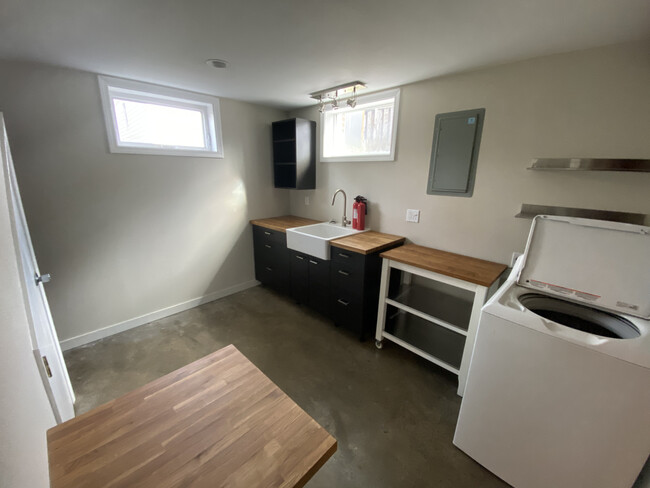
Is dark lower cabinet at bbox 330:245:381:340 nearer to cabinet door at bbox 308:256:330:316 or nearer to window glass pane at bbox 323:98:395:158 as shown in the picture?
cabinet door at bbox 308:256:330:316

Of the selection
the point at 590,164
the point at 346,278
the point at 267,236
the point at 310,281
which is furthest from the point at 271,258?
the point at 590,164

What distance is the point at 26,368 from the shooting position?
831 mm

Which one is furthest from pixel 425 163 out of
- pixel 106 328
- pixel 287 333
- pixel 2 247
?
pixel 106 328

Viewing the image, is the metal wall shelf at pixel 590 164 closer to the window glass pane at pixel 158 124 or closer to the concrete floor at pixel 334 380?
the concrete floor at pixel 334 380

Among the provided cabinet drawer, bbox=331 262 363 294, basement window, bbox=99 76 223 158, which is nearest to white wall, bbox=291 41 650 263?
cabinet drawer, bbox=331 262 363 294

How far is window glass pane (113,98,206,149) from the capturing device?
2.31m

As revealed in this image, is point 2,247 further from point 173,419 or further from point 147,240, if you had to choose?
point 147,240

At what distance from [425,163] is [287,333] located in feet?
6.63

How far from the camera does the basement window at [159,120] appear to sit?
219 cm

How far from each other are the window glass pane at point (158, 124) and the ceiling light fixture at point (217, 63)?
974 mm

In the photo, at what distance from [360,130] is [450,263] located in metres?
1.67

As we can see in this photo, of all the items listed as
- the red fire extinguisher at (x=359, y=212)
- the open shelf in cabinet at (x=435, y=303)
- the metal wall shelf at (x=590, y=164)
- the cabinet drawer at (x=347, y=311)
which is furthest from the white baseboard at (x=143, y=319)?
the metal wall shelf at (x=590, y=164)

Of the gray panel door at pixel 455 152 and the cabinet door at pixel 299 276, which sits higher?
the gray panel door at pixel 455 152

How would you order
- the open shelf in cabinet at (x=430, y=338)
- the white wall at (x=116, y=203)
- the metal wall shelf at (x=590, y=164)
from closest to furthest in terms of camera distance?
the metal wall shelf at (x=590, y=164)
the white wall at (x=116, y=203)
the open shelf in cabinet at (x=430, y=338)
